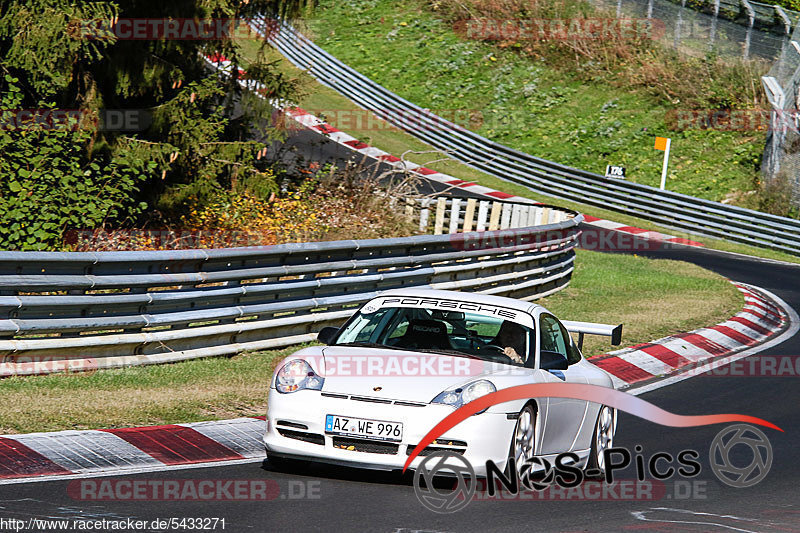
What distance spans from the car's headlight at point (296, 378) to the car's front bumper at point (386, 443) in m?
0.12

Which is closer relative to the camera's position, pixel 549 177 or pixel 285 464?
pixel 285 464

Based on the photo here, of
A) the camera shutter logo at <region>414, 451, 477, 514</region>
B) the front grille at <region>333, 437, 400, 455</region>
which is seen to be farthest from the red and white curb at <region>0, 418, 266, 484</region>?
the camera shutter logo at <region>414, 451, 477, 514</region>

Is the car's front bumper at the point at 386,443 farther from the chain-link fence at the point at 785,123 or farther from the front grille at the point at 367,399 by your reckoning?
the chain-link fence at the point at 785,123

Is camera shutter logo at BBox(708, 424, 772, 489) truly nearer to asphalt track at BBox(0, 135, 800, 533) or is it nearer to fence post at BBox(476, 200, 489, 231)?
asphalt track at BBox(0, 135, 800, 533)

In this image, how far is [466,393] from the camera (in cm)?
726

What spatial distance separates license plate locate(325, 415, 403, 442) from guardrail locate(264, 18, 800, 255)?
19.7m

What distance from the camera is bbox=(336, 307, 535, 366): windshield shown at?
8156mm

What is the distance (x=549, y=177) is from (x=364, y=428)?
97.2 ft

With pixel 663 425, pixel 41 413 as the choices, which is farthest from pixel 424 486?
pixel 663 425

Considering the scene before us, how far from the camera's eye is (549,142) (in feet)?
134

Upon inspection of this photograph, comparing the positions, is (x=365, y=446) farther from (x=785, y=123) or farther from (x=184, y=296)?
(x=785, y=123)

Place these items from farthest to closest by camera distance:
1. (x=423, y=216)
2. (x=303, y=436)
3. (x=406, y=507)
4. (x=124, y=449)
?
(x=423, y=216) → (x=124, y=449) → (x=303, y=436) → (x=406, y=507)

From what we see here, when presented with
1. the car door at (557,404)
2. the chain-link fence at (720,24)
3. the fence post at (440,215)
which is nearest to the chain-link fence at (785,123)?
the chain-link fence at (720,24)

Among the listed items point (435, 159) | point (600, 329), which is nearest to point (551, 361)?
point (600, 329)
